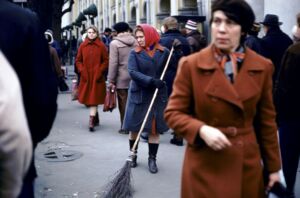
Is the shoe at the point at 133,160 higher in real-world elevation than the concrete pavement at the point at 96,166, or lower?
higher

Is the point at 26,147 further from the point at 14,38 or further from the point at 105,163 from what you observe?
the point at 105,163

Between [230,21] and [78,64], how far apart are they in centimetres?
708

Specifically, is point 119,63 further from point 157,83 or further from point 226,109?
point 226,109

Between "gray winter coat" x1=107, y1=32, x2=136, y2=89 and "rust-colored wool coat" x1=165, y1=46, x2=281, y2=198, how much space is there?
5827 mm

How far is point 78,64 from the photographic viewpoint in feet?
32.4

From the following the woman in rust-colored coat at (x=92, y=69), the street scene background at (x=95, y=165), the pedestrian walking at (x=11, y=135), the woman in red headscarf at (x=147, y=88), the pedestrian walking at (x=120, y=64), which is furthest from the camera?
the woman in rust-colored coat at (x=92, y=69)

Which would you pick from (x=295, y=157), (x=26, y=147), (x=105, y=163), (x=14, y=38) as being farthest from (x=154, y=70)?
(x=26, y=147)

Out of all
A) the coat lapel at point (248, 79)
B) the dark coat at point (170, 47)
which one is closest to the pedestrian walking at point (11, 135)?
the coat lapel at point (248, 79)

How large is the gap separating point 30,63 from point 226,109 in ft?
3.53

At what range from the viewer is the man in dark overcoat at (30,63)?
2.55 m

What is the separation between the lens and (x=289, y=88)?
481 centimetres

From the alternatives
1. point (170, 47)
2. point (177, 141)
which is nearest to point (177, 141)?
point (177, 141)

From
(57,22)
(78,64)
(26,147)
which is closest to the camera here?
(26,147)

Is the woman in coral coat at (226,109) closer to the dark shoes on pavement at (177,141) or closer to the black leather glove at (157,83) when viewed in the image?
the black leather glove at (157,83)
